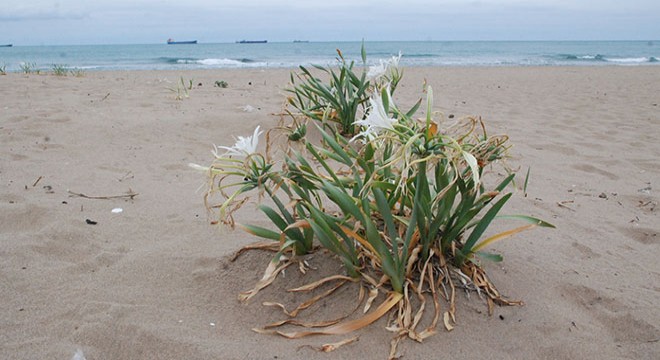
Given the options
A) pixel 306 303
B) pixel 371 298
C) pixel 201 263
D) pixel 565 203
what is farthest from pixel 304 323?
pixel 565 203

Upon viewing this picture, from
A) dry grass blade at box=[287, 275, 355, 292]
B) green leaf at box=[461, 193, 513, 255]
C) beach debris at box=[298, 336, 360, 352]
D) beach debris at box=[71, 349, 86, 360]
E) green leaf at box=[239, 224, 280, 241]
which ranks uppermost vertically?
green leaf at box=[461, 193, 513, 255]

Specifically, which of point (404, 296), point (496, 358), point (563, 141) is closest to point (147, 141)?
point (404, 296)

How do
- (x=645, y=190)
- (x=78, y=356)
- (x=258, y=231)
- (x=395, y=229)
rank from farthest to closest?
(x=645, y=190)
(x=258, y=231)
(x=395, y=229)
(x=78, y=356)

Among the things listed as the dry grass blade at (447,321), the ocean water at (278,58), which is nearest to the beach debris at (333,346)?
the dry grass blade at (447,321)

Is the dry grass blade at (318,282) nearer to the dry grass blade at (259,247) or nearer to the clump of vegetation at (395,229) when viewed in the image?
the clump of vegetation at (395,229)

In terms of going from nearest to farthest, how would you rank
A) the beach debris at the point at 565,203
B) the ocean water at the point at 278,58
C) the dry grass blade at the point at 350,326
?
the dry grass blade at the point at 350,326 → the beach debris at the point at 565,203 → the ocean water at the point at 278,58

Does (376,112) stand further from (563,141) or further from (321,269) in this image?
(563,141)

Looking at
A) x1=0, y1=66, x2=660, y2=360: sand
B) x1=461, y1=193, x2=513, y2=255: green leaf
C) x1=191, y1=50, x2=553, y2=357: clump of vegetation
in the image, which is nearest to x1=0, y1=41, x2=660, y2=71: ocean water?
x1=0, y1=66, x2=660, y2=360: sand

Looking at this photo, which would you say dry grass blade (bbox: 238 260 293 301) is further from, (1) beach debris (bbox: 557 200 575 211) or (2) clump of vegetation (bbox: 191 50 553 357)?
(1) beach debris (bbox: 557 200 575 211)

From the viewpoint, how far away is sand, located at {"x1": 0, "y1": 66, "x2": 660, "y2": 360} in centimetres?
151

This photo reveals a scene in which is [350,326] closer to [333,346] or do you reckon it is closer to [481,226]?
[333,346]

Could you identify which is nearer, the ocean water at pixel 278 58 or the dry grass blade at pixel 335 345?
the dry grass blade at pixel 335 345

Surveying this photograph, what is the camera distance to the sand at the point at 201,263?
4.95 ft

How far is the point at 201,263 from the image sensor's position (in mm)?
1973
